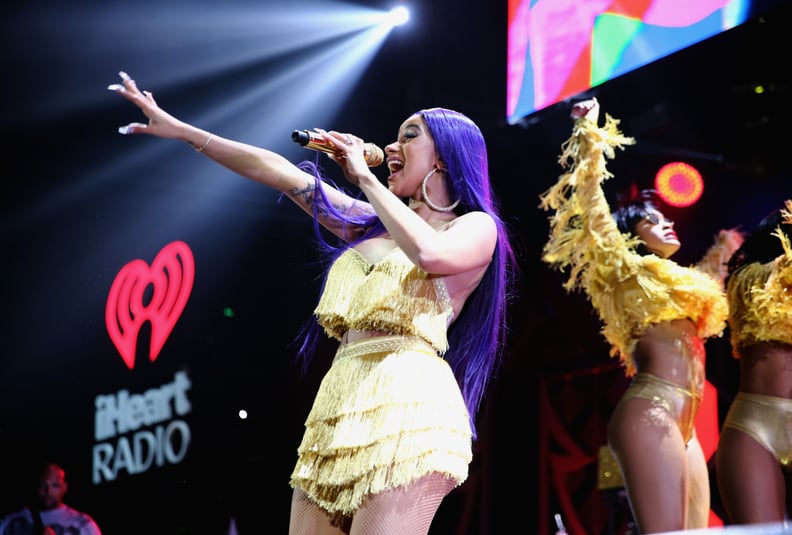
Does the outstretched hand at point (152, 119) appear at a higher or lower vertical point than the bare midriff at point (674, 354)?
higher

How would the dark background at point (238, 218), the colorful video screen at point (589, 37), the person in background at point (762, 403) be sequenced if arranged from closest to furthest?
the person in background at point (762, 403), the colorful video screen at point (589, 37), the dark background at point (238, 218)

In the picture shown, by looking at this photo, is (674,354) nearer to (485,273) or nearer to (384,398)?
(485,273)

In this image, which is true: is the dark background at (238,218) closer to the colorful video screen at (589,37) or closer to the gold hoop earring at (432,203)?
the colorful video screen at (589,37)

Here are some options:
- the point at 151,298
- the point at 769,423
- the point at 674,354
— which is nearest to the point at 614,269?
the point at 674,354

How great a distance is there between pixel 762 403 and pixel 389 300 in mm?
1692

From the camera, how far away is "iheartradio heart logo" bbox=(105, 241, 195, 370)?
7.16 meters

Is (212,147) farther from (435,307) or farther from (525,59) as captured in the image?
(525,59)

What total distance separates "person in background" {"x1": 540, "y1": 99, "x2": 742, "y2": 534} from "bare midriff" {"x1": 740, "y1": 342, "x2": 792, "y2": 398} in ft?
0.61

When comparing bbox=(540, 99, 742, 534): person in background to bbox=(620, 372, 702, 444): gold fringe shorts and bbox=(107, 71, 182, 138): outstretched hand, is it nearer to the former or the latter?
bbox=(620, 372, 702, 444): gold fringe shorts

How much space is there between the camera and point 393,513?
1.85 meters

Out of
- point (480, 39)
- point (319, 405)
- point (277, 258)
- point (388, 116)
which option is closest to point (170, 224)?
point (277, 258)

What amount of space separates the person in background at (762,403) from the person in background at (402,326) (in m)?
1.29

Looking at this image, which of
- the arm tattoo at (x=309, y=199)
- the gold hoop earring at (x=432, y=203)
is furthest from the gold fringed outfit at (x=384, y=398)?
the arm tattoo at (x=309, y=199)

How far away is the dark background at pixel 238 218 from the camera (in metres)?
4.62
